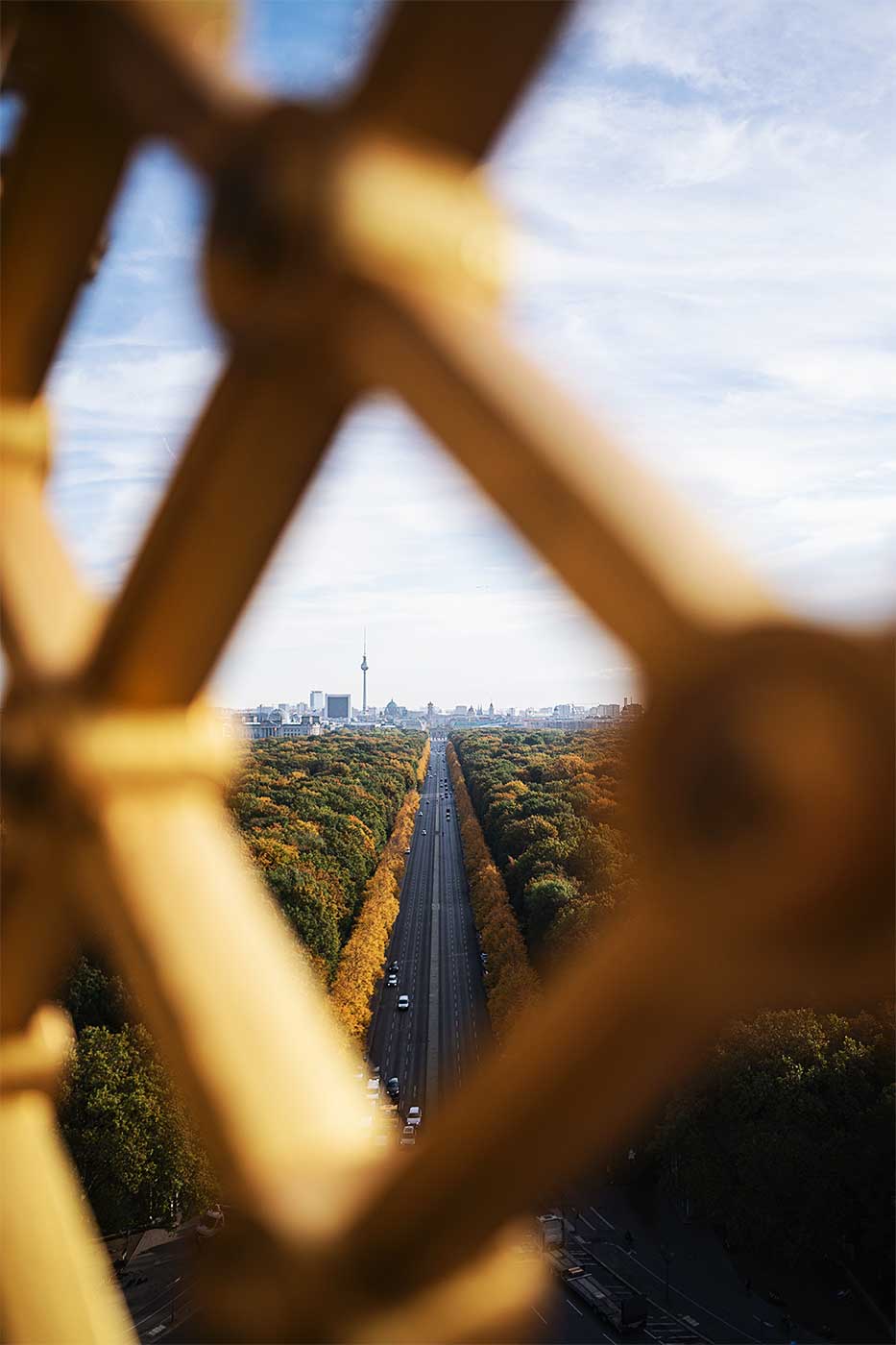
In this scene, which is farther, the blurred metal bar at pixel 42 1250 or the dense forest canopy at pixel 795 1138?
the dense forest canopy at pixel 795 1138

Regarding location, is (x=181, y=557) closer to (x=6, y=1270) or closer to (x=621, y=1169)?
(x=6, y=1270)

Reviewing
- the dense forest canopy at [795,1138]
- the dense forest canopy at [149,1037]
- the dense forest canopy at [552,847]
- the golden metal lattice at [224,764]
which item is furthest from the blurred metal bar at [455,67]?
the dense forest canopy at [795,1138]

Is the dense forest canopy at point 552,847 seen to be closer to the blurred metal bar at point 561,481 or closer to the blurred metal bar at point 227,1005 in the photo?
the blurred metal bar at point 227,1005

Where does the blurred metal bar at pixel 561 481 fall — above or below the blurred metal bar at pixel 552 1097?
above

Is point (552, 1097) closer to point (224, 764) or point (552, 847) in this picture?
point (224, 764)

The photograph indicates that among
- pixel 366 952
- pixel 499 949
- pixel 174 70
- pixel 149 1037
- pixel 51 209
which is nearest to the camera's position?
pixel 174 70

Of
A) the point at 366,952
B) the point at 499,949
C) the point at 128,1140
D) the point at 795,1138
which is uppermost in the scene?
the point at 366,952

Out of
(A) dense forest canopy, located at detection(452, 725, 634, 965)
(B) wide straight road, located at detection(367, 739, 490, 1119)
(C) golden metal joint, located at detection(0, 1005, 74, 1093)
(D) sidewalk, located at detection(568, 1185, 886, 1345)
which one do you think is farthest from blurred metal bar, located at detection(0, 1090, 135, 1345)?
(D) sidewalk, located at detection(568, 1185, 886, 1345)

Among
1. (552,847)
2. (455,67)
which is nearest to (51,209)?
(455,67)
